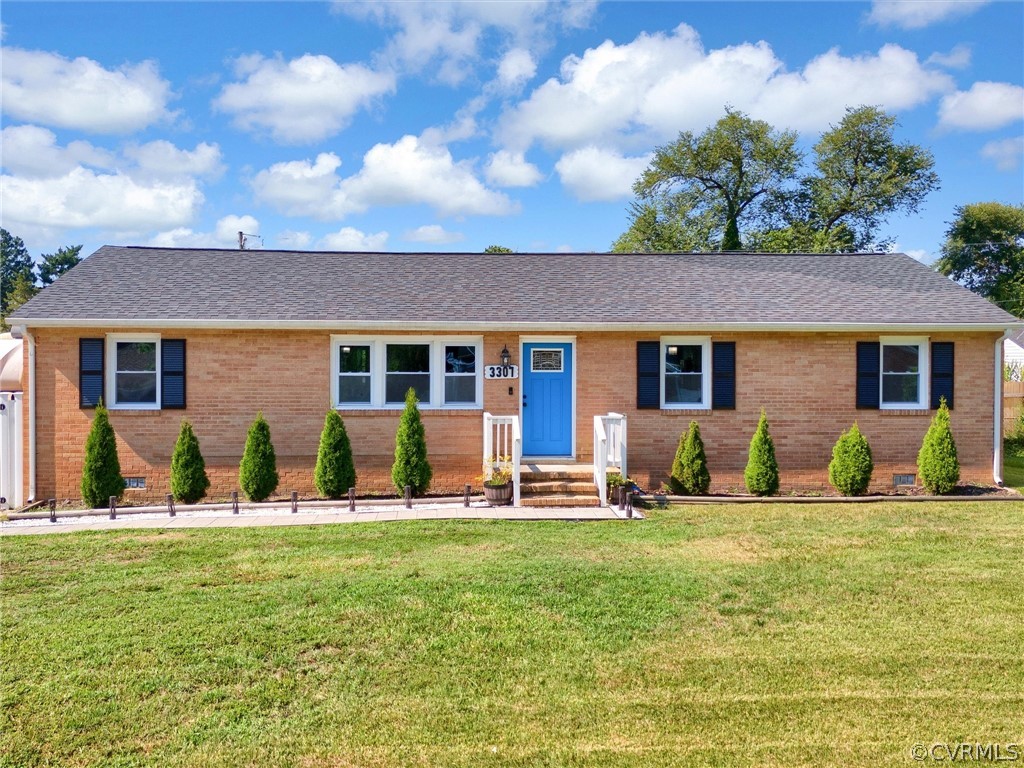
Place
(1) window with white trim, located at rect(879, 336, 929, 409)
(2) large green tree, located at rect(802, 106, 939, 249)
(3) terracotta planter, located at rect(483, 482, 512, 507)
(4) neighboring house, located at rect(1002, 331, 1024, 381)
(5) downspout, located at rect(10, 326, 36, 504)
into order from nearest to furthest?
(3) terracotta planter, located at rect(483, 482, 512, 507), (5) downspout, located at rect(10, 326, 36, 504), (1) window with white trim, located at rect(879, 336, 929, 409), (4) neighboring house, located at rect(1002, 331, 1024, 381), (2) large green tree, located at rect(802, 106, 939, 249)

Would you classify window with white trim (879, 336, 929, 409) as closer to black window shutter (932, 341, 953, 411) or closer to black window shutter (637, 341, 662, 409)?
black window shutter (932, 341, 953, 411)

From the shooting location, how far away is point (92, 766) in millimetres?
3502

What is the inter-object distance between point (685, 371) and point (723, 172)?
1152 inches

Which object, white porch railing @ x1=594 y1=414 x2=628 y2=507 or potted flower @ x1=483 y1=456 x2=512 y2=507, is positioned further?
white porch railing @ x1=594 y1=414 x2=628 y2=507

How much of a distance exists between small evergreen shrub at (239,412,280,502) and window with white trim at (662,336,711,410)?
675cm

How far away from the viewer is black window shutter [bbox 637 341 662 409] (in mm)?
11836

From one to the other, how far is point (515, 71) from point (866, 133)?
85.9 feet

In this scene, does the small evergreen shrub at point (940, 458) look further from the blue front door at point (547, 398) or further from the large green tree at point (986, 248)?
the large green tree at point (986, 248)

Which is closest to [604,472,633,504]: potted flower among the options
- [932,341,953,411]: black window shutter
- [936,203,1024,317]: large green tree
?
[932,341,953,411]: black window shutter

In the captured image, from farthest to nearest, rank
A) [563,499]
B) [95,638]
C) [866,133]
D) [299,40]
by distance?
[866,133] → [299,40] → [563,499] → [95,638]

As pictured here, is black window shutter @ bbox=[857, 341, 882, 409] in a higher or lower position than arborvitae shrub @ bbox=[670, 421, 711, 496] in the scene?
higher

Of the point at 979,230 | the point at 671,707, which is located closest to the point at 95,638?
the point at 671,707

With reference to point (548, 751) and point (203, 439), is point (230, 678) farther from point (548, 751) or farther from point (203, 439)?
point (203, 439)

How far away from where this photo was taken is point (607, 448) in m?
10.8
